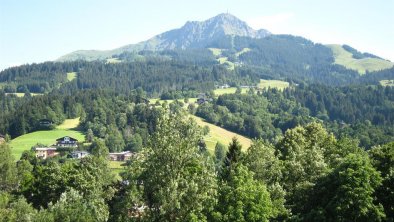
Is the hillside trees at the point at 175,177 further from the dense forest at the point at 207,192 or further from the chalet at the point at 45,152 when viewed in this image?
the chalet at the point at 45,152

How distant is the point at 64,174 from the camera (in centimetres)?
7138

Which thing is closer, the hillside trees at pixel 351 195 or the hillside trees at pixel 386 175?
the hillside trees at pixel 351 195

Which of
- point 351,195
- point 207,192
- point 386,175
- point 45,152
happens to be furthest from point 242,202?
point 45,152

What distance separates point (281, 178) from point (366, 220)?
47.9ft

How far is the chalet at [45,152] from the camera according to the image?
158 m

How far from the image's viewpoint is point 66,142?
172m

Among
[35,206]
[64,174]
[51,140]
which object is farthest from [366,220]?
[51,140]

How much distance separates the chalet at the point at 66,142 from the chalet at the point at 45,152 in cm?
458

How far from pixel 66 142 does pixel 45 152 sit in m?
11.7

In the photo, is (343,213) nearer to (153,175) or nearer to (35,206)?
(153,175)

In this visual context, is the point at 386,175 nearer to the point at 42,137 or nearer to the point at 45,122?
the point at 42,137

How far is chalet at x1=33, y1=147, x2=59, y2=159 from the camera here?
518 ft

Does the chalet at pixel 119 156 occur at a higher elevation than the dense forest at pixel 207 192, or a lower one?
lower

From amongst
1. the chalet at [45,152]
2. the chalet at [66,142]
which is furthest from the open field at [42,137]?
the chalet at [45,152]
